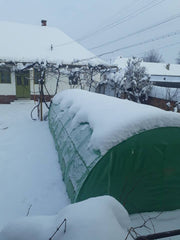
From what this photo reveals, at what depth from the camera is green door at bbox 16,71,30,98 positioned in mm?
Answer: 14453

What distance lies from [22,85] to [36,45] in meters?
3.46

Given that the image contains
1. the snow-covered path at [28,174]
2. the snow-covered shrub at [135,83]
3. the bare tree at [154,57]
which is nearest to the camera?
the snow-covered path at [28,174]

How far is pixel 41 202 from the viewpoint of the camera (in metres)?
3.60

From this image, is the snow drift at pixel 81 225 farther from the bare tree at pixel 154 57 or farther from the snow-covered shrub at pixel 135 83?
the bare tree at pixel 154 57

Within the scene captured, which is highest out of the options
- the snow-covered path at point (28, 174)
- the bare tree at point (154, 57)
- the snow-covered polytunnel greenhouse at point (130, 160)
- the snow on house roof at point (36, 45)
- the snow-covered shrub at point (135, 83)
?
the bare tree at point (154, 57)

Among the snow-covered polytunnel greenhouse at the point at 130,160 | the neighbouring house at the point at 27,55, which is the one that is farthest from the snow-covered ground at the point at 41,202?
the neighbouring house at the point at 27,55

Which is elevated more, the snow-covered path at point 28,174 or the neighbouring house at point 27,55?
the neighbouring house at point 27,55

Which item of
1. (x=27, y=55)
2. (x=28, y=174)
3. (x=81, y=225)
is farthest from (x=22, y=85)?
(x=81, y=225)

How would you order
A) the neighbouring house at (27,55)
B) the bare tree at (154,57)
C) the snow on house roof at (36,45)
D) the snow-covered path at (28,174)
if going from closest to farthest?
1. the snow-covered path at (28,174)
2. the neighbouring house at (27,55)
3. the snow on house roof at (36,45)
4. the bare tree at (154,57)

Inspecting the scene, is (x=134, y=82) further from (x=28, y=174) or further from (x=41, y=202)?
(x=41, y=202)

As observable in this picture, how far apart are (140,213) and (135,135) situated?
57.0 inches

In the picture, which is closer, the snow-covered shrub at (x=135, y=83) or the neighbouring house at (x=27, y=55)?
the snow-covered shrub at (x=135, y=83)

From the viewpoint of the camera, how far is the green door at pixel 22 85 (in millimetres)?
14453

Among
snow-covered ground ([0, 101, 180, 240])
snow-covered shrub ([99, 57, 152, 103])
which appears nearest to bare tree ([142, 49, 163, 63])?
snow-covered shrub ([99, 57, 152, 103])
